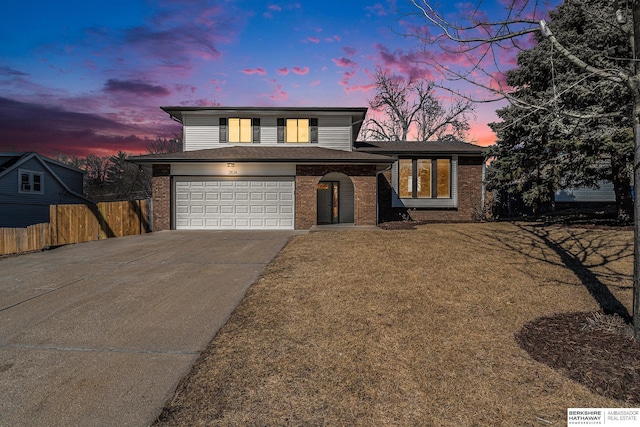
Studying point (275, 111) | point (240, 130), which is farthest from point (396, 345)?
point (240, 130)

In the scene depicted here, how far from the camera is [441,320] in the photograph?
441 centimetres

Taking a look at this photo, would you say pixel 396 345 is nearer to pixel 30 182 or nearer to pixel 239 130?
pixel 239 130

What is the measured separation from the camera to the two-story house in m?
14.6

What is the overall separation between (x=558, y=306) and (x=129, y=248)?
11.3 meters

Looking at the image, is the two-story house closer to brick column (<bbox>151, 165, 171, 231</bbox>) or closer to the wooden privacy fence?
brick column (<bbox>151, 165, 171, 231</bbox>)

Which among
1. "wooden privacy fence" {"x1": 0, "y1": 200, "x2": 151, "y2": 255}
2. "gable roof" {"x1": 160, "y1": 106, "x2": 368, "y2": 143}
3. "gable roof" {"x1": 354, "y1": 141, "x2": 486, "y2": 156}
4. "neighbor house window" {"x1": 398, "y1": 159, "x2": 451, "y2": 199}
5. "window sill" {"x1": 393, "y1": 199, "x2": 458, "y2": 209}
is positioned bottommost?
"wooden privacy fence" {"x1": 0, "y1": 200, "x2": 151, "y2": 255}

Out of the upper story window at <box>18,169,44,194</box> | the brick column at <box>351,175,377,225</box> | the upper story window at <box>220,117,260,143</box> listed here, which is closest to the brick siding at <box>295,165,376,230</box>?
the brick column at <box>351,175,377,225</box>

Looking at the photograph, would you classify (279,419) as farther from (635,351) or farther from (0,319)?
(0,319)

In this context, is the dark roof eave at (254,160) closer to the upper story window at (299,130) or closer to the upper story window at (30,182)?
the upper story window at (299,130)

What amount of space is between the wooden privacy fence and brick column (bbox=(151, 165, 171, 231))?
1.97 feet

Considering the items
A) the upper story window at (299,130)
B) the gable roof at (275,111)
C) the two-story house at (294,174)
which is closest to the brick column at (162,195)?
the two-story house at (294,174)

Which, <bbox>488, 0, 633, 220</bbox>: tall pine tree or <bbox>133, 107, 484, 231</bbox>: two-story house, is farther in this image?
<bbox>133, 107, 484, 231</bbox>: two-story house

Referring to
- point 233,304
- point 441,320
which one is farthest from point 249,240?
point 441,320

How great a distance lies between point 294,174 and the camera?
14680 millimetres
